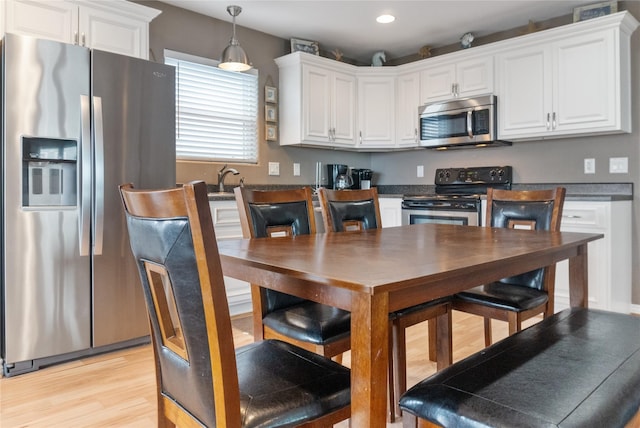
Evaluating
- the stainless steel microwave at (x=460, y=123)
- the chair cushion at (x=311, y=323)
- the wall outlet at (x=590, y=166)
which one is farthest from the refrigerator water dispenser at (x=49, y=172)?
the wall outlet at (x=590, y=166)

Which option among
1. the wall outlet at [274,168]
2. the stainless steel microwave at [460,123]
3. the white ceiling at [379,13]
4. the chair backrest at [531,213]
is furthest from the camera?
the wall outlet at [274,168]

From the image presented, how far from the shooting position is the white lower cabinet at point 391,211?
13.9 ft

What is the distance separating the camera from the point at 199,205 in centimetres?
81

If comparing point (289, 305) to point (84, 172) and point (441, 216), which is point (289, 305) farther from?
point (441, 216)

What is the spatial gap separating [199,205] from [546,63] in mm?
3677

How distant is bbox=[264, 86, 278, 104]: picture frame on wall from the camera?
13.9 ft

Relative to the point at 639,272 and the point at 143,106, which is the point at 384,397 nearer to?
the point at 143,106

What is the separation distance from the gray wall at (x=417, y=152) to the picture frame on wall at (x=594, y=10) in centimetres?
16

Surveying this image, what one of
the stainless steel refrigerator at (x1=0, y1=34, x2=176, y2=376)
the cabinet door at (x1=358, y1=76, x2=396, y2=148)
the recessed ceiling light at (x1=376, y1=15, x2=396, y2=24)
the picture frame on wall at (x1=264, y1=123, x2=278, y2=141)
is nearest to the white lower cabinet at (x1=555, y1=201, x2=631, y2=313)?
the cabinet door at (x1=358, y1=76, x2=396, y2=148)

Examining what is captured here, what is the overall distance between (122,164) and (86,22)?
38.8 inches

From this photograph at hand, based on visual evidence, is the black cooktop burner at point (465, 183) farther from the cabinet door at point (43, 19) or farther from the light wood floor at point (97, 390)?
the cabinet door at point (43, 19)

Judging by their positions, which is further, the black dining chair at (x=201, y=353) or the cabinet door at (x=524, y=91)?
the cabinet door at (x=524, y=91)

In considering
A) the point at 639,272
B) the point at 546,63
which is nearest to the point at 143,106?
the point at 546,63

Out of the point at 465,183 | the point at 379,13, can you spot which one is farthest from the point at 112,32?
the point at 465,183
